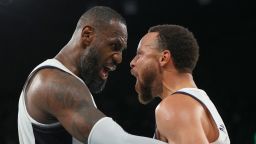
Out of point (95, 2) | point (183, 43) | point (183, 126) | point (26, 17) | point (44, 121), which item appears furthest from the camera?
point (26, 17)

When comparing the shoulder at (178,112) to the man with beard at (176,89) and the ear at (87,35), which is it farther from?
the ear at (87,35)

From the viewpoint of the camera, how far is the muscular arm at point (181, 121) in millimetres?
1699

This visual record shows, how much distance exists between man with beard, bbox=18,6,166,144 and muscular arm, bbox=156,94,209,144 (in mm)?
87

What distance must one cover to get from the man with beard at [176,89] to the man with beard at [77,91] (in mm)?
123

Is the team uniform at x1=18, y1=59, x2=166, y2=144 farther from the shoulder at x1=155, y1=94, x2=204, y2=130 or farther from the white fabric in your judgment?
the shoulder at x1=155, y1=94, x2=204, y2=130

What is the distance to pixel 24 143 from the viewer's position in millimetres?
1992

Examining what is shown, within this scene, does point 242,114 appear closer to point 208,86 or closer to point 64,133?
point 208,86

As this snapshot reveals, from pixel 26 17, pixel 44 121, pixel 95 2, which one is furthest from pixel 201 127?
pixel 26 17

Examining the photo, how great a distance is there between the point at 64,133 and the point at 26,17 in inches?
209

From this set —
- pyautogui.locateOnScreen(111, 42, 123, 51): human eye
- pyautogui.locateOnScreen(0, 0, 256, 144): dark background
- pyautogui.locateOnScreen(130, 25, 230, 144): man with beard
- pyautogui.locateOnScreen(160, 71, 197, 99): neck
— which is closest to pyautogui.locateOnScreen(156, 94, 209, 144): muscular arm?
pyautogui.locateOnScreen(130, 25, 230, 144): man with beard

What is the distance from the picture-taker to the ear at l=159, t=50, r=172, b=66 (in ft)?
6.86

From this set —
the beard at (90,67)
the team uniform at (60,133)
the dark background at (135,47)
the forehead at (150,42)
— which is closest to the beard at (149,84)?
the forehead at (150,42)

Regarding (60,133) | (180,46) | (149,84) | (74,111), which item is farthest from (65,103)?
(180,46)

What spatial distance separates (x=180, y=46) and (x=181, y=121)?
493mm
